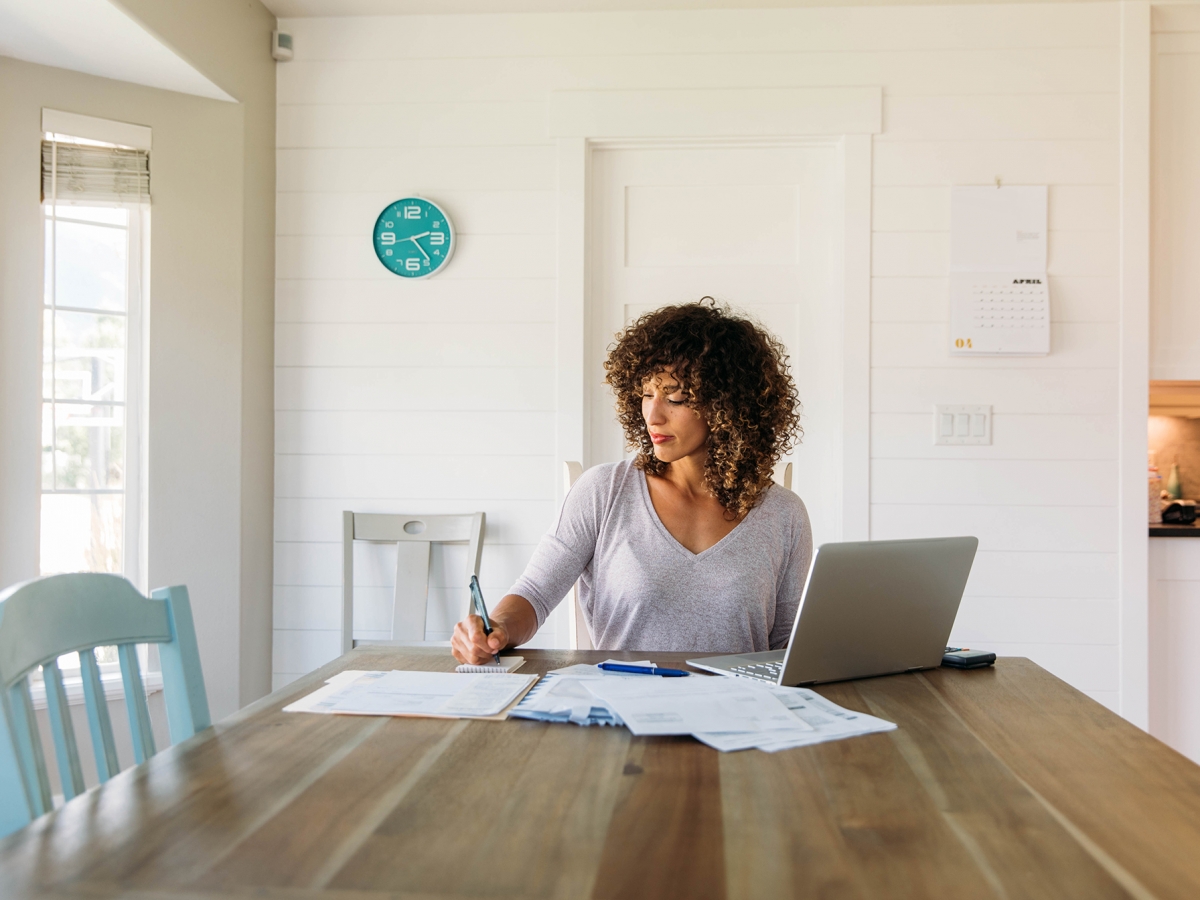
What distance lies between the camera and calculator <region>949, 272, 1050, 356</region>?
2.77 metres

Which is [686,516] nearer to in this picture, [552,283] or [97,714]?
[97,714]

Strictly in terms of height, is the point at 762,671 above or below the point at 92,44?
below

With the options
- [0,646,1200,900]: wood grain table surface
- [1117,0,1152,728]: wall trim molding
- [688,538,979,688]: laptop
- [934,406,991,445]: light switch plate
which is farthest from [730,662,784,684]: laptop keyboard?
[1117,0,1152,728]: wall trim molding

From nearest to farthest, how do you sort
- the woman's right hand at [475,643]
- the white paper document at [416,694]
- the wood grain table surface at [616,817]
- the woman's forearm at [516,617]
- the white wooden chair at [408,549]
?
the wood grain table surface at [616,817]
the white paper document at [416,694]
the woman's right hand at [475,643]
the woman's forearm at [516,617]
the white wooden chair at [408,549]

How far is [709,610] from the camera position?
161 centimetres

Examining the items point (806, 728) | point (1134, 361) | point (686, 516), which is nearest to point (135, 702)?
point (806, 728)

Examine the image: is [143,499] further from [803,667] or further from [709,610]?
[803,667]

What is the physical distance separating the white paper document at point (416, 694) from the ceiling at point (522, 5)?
7.49 feet

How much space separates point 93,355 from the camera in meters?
2.64

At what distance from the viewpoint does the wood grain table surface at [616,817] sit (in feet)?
2.20

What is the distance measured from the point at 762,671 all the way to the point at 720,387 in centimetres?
65

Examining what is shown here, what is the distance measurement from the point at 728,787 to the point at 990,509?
7.35 ft

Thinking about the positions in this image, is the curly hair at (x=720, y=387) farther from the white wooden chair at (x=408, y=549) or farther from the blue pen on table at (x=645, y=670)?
the white wooden chair at (x=408, y=549)

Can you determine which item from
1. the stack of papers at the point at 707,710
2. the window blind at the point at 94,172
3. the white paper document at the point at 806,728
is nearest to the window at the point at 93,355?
the window blind at the point at 94,172
